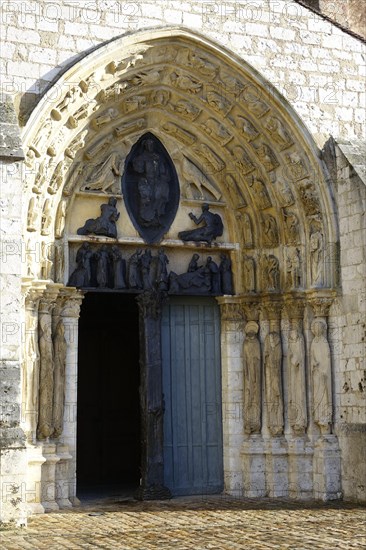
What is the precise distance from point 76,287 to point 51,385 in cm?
117

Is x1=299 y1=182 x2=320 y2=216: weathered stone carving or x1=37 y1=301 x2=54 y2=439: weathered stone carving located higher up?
x1=299 y1=182 x2=320 y2=216: weathered stone carving

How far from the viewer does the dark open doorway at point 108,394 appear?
1235cm

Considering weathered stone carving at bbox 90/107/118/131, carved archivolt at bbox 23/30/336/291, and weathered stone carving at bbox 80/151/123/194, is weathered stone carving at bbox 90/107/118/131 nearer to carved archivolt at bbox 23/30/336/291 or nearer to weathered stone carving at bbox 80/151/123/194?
carved archivolt at bbox 23/30/336/291

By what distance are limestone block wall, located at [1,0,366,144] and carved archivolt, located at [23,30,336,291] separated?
0.22 m

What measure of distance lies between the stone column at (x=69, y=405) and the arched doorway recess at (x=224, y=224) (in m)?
0.01

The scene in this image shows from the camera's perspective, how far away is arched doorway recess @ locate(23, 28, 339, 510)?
894 cm

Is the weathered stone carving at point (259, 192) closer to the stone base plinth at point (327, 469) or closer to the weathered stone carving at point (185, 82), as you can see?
the weathered stone carving at point (185, 82)

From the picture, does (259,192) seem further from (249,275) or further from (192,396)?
(192,396)

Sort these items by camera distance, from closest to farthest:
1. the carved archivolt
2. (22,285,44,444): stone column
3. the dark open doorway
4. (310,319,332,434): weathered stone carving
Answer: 1. (22,285,44,444): stone column
2. the carved archivolt
3. (310,319,332,434): weathered stone carving
4. the dark open doorway

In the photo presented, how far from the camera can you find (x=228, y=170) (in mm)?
10250

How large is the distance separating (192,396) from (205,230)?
6.58 feet

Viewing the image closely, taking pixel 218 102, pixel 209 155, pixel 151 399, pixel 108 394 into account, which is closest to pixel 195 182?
pixel 209 155

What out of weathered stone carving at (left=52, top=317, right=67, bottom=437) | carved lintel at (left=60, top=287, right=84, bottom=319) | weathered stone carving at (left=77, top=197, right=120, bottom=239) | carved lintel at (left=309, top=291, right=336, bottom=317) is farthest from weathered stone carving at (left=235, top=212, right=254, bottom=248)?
weathered stone carving at (left=52, top=317, right=67, bottom=437)

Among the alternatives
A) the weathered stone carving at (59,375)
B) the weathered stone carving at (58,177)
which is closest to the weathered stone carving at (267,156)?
the weathered stone carving at (58,177)
